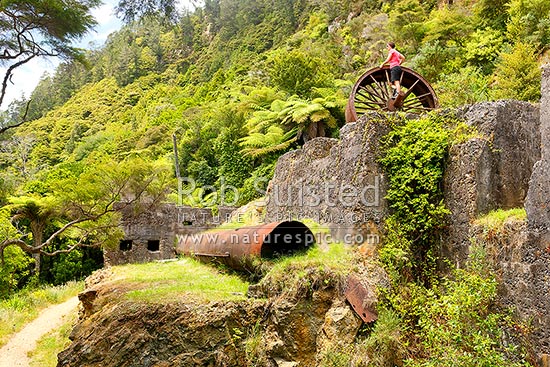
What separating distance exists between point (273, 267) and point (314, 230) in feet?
4.26

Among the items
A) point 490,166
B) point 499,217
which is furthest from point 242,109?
point 499,217

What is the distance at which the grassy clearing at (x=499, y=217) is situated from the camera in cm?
504

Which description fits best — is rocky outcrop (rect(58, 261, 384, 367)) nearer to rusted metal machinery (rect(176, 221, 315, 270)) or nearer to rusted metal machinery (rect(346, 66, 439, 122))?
rusted metal machinery (rect(176, 221, 315, 270))

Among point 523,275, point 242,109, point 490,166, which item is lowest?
point 523,275

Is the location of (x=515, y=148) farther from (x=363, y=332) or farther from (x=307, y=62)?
(x=307, y=62)

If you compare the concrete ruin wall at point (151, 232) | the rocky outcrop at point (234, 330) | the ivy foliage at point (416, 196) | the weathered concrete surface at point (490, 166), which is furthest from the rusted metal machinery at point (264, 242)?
the concrete ruin wall at point (151, 232)

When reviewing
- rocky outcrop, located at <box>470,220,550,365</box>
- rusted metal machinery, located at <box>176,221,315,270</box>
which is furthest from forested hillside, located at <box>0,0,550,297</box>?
rocky outcrop, located at <box>470,220,550,365</box>

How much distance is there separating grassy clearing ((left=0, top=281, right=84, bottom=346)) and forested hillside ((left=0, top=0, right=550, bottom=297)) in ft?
4.70

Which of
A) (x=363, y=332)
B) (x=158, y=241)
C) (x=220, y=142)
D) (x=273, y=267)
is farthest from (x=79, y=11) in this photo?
(x=220, y=142)

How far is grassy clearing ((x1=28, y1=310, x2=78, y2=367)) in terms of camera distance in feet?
35.0

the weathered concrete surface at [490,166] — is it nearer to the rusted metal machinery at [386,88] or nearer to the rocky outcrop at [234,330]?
the rocky outcrop at [234,330]

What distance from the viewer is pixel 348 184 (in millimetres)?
6938

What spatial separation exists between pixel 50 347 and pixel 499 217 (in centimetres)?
1172

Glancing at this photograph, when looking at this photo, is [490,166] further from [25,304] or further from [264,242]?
[25,304]
